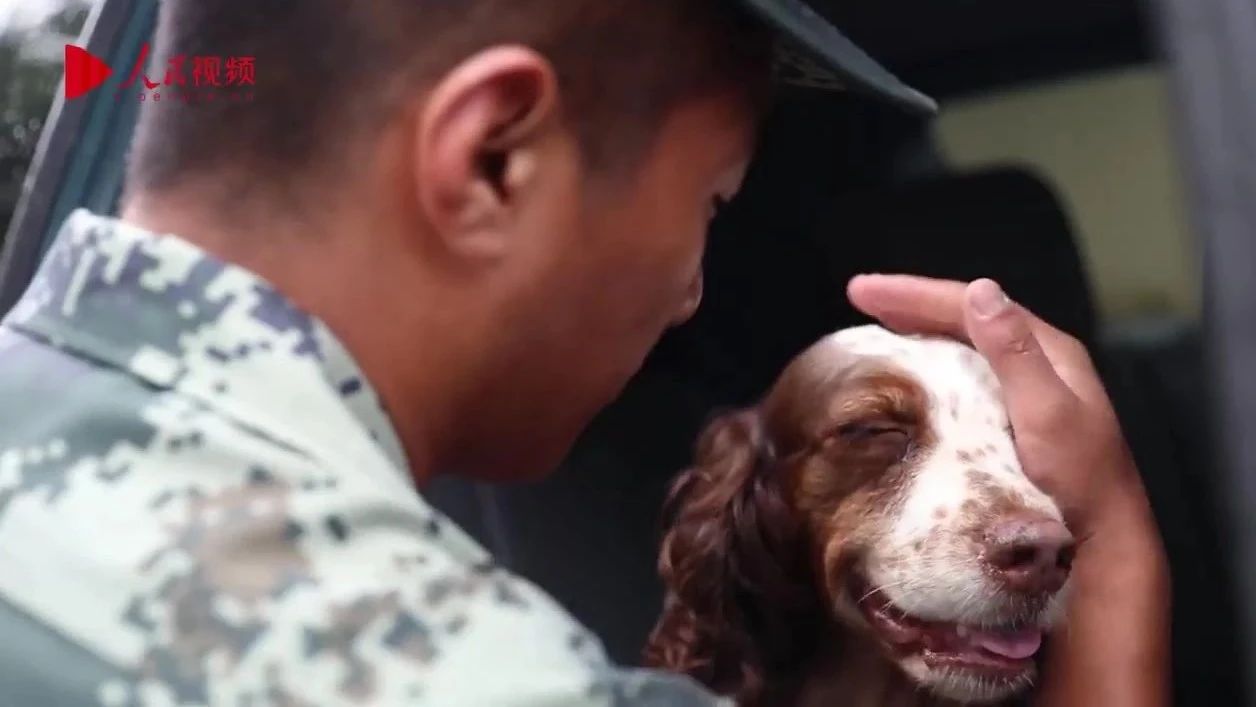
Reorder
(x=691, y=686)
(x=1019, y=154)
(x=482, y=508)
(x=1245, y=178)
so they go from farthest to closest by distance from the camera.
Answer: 1. (x=1019, y=154)
2. (x=482, y=508)
3. (x=1245, y=178)
4. (x=691, y=686)

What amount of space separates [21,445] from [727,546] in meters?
0.99

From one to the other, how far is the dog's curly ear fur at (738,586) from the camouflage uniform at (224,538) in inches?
33.6

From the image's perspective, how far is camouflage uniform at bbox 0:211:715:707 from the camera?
1.75ft

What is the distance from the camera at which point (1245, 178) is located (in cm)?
78

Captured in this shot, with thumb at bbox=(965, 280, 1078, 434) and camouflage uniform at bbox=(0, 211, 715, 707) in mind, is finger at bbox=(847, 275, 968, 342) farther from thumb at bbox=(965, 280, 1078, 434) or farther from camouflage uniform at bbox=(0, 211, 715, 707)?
camouflage uniform at bbox=(0, 211, 715, 707)

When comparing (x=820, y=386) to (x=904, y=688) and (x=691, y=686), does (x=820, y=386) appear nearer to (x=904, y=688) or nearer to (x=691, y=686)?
(x=904, y=688)

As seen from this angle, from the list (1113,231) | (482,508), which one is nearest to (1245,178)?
(482,508)

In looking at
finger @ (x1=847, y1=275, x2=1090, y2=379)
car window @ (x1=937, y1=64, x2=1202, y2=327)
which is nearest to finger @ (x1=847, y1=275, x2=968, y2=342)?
finger @ (x1=847, y1=275, x2=1090, y2=379)

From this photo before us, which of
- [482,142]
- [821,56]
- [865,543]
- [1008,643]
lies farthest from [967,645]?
[482,142]

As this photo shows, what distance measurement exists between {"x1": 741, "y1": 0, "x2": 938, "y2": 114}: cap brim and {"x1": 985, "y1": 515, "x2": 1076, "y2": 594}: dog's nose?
40 centimetres

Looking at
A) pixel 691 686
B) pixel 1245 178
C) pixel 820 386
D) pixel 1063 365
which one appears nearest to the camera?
pixel 691 686

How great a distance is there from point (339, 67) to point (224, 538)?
11.0 inches

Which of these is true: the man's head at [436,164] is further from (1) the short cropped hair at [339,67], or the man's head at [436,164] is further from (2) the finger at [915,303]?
(2) the finger at [915,303]

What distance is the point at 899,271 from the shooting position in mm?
1895
